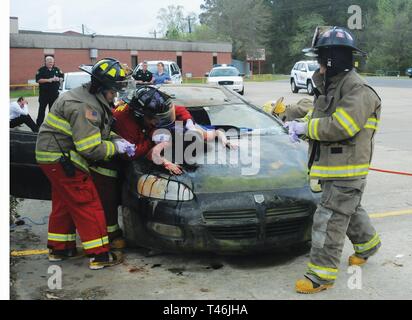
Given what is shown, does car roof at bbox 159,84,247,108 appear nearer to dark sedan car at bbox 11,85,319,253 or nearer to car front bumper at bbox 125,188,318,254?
dark sedan car at bbox 11,85,319,253

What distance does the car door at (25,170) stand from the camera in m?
4.67

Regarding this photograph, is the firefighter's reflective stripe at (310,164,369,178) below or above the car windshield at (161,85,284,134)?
below

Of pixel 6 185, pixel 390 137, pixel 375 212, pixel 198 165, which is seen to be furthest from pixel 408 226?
pixel 390 137

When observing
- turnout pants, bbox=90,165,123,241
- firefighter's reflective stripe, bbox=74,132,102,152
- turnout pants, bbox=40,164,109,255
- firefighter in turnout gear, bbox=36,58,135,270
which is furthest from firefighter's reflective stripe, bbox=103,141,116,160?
turnout pants, bbox=90,165,123,241

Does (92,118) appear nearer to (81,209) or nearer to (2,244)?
(81,209)

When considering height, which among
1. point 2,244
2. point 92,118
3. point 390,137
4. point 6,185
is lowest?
point 390,137

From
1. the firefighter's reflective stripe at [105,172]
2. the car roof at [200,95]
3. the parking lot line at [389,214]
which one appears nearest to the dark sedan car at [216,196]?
the firefighter's reflective stripe at [105,172]

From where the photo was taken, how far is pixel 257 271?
415 cm

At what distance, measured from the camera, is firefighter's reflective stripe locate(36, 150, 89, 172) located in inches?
167

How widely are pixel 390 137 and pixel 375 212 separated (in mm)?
6103

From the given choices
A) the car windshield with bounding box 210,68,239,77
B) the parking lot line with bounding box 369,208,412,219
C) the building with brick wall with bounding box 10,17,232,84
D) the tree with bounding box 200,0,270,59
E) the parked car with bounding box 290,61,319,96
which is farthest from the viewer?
the tree with bounding box 200,0,270,59

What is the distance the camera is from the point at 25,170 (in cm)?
469

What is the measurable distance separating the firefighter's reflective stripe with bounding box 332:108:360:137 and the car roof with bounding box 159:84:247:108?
92.5 inches

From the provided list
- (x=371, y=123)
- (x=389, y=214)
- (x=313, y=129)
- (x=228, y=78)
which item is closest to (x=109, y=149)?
(x=313, y=129)
